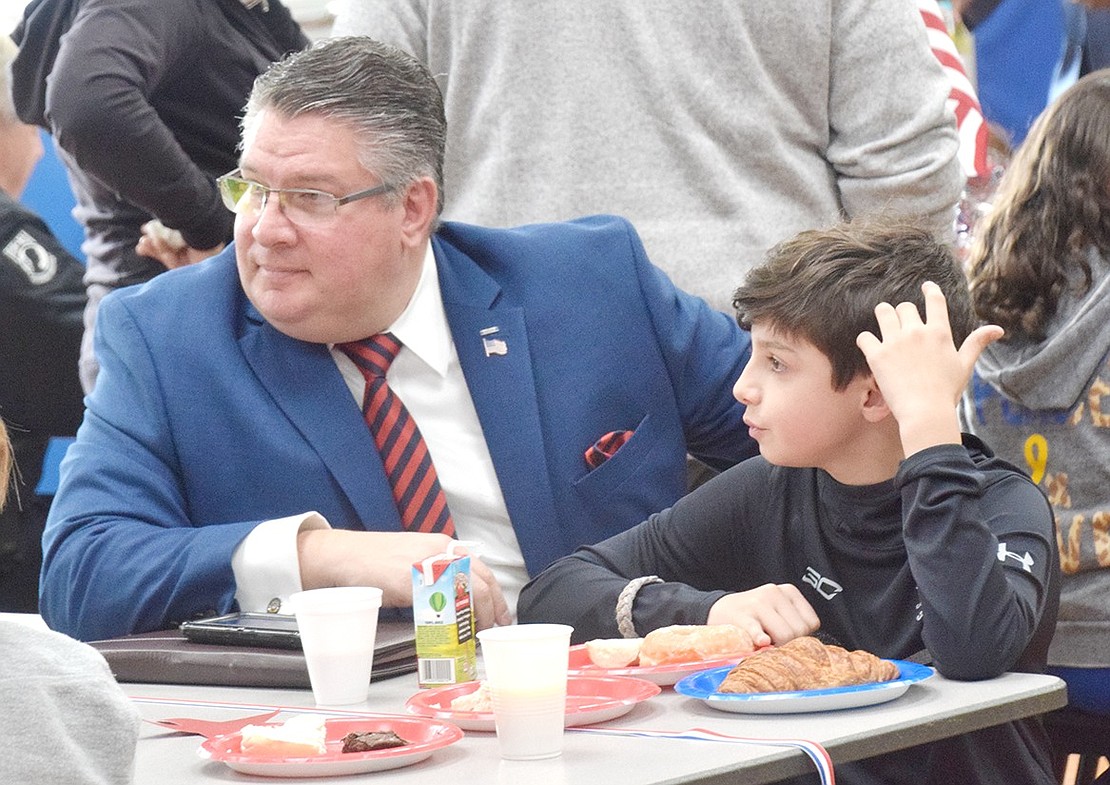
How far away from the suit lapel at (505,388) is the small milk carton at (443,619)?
684 millimetres

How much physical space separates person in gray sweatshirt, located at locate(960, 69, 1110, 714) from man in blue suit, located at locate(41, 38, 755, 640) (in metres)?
0.52

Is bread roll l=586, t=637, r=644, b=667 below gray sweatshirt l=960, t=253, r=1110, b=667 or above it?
above

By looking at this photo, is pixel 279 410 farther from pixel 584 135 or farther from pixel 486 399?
pixel 584 135

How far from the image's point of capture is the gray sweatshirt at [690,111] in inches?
118

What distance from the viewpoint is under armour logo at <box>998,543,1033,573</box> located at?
190 cm

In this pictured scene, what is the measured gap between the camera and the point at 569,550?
2553mm

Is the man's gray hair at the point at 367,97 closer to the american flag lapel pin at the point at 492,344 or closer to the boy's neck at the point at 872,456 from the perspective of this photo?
the american flag lapel pin at the point at 492,344

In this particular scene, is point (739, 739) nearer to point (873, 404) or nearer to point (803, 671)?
point (803, 671)

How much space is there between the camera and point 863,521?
211cm

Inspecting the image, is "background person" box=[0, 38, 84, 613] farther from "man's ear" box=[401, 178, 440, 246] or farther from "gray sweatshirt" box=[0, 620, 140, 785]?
"gray sweatshirt" box=[0, 620, 140, 785]

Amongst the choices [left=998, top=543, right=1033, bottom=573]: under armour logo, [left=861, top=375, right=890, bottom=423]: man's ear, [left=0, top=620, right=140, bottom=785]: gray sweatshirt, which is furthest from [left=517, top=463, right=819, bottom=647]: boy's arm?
[left=0, top=620, right=140, bottom=785]: gray sweatshirt

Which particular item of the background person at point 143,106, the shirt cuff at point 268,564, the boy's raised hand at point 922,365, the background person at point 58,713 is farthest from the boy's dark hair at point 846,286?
the background person at point 143,106

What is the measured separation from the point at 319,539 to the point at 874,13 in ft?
4.96

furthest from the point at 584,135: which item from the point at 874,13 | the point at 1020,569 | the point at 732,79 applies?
the point at 1020,569
